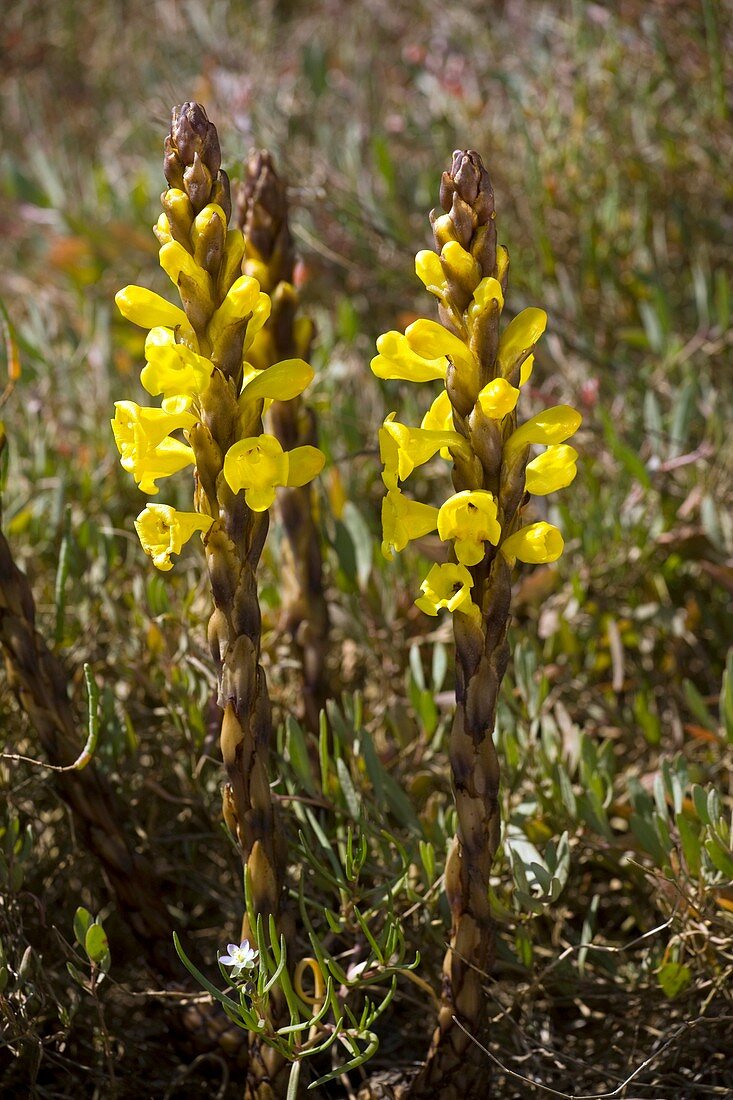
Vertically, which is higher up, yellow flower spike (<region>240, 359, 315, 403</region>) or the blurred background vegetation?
yellow flower spike (<region>240, 359, 315, 403</region>)

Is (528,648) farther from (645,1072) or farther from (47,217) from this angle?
(47,217)

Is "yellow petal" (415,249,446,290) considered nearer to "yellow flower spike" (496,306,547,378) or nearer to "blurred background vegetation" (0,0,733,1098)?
"yellow flower spike" (496,306,547,378)

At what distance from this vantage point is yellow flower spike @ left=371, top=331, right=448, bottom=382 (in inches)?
43.4

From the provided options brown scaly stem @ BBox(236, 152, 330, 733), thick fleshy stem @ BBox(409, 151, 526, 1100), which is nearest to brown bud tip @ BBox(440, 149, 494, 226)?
thick fleshy stem @ BBox(409, 151, 526, 1100)

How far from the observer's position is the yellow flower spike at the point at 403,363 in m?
1.10

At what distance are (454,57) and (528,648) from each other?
2.70 metres

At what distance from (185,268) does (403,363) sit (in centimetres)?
24

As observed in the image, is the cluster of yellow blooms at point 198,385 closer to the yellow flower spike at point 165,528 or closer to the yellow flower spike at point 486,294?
the yellow flower spike at point 165,528

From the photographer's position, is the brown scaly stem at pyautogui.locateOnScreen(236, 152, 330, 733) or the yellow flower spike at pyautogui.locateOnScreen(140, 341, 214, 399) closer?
the yellow flower spike at pyautogui.locateOnScreen(140, 341, 214, 399)

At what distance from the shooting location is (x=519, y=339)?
1.07 m

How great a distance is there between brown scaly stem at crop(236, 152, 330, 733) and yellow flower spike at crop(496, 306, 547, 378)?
58cm

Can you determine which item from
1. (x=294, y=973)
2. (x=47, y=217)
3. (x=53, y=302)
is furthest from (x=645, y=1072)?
(x=47, y=217)

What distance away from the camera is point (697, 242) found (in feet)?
9.45

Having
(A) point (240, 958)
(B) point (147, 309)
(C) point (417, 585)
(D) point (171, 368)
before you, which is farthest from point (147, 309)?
(C) point (417, 585)
